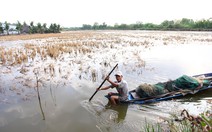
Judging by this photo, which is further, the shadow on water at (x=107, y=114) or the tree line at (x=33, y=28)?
the tree line at (x=33, y=28)

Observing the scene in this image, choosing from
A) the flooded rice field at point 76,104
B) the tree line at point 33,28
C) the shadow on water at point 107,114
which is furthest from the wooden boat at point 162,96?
the tree line at point 33,28

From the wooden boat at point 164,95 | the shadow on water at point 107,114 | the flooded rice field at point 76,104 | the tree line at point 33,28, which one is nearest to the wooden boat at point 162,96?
the wooden boat at point 164,95

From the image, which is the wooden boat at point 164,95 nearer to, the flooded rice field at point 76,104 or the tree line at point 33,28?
the flooded rice field at point 76,104

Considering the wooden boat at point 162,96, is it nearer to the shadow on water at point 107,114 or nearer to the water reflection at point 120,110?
the water reflection at point 120,110

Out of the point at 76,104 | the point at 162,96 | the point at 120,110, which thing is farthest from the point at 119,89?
the point at 76,104

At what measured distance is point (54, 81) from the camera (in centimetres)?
873

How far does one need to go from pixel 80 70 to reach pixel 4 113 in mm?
5049

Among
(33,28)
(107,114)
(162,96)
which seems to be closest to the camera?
(107,114)

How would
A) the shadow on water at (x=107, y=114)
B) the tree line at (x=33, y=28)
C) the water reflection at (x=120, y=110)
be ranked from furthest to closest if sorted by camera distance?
the tree line at (x=33, y=28), the water reflection at (x=120, y=110), the shadow on water at (x=107, y=114)

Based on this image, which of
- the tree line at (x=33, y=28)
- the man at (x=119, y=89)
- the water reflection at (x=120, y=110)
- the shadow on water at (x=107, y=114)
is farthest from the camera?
the tree line at (x=33, y=28)

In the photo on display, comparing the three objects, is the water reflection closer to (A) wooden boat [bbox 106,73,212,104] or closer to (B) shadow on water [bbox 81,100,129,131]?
(B) shadow on water [bbox 81,100,129,131]

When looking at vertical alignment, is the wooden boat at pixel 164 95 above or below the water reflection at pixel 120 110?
above

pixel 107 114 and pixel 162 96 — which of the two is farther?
pixel 162 96

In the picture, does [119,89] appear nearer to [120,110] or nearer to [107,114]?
[120,110]
